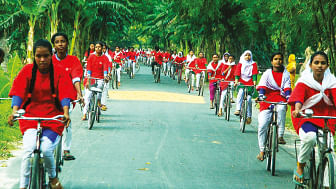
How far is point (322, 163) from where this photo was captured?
20.5 ft

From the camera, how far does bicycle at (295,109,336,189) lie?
19.6 ft

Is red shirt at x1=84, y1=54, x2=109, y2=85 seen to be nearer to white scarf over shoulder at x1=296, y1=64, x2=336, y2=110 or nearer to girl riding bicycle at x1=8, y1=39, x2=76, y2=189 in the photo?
girl riding bicycle at x1=8, y1=39, x2=76, y2=189

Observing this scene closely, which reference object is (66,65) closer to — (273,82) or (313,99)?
(273,82)

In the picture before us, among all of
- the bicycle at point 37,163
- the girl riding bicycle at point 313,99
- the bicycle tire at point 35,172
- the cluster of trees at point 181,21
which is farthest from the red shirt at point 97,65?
the bicycle tire at point 35,172

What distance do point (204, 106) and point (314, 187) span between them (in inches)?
566

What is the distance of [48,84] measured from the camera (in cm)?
611

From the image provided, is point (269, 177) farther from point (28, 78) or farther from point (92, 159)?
point (28, 78)

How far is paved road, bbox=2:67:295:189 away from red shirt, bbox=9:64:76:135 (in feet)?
5.33

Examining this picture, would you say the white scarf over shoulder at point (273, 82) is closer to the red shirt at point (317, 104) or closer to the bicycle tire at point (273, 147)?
the bicycle tire at point (273, 147)

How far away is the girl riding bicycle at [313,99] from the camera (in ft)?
21.6

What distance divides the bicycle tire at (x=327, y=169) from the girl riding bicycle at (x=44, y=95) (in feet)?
9.23

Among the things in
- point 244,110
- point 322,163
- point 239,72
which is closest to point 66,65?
point 322,163

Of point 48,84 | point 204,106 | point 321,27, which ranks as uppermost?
point 321,27

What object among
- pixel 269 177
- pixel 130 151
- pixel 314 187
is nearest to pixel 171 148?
pixel 130 151
